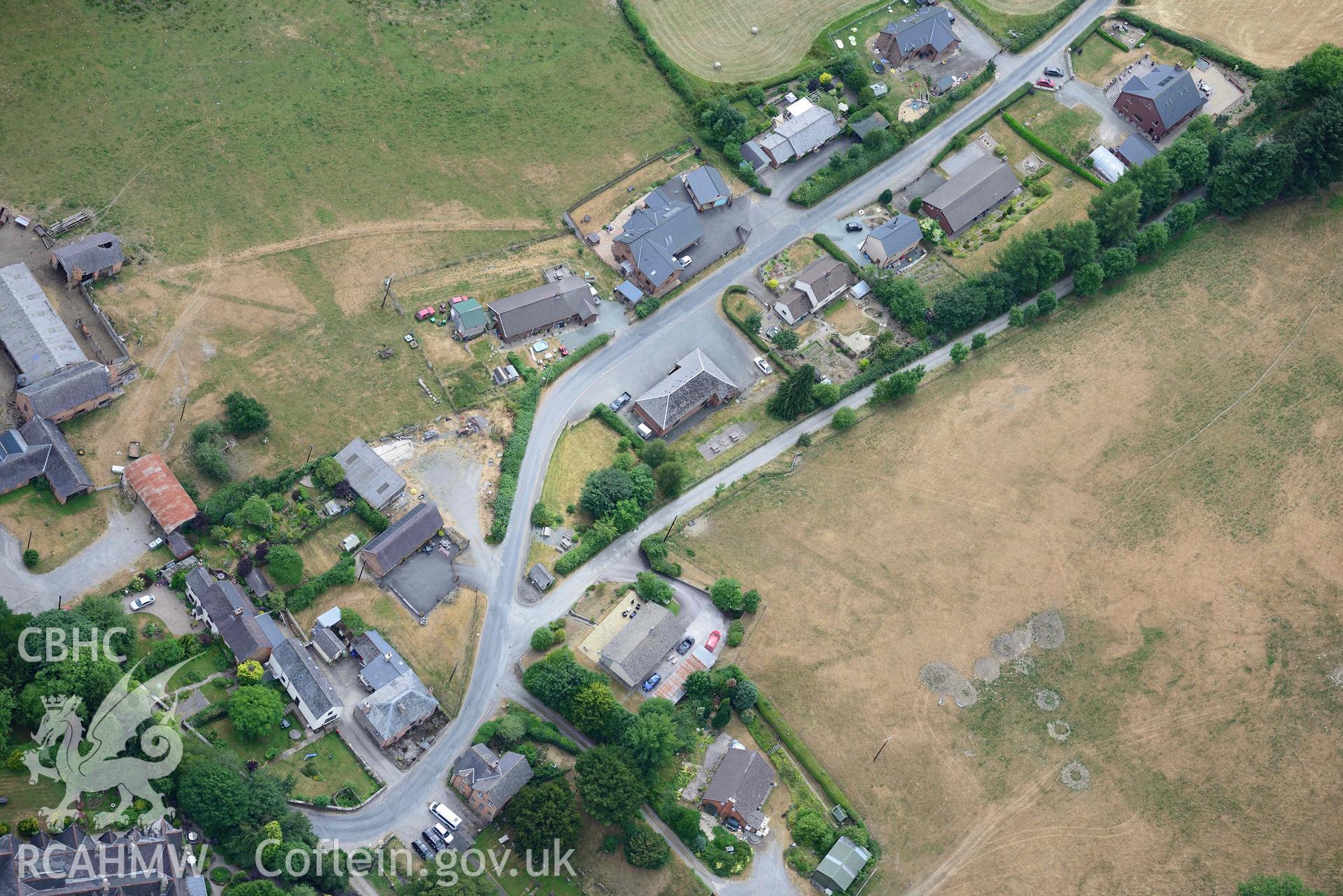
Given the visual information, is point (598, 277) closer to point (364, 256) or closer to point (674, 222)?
point (674, 222)

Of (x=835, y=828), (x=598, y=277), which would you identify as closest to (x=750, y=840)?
(x=835, y=828)

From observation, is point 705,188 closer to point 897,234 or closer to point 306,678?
point 897,234

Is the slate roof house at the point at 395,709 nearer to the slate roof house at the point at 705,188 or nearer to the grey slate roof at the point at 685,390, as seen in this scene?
the grey slate roof at the point at 685,390

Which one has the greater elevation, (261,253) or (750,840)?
(261,253)

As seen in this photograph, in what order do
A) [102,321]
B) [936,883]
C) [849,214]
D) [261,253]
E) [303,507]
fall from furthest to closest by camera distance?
[849,214] < [261,253] < [102,321] < [303,507] < [936,883]

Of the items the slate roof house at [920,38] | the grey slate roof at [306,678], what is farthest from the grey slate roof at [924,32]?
the grey slate roof at [306,678]

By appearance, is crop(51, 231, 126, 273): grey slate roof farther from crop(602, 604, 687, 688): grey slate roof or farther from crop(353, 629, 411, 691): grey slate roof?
crop(602, 604, 687, 688): grey slate roof

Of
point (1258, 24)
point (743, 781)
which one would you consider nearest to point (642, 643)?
point (743, 781)
